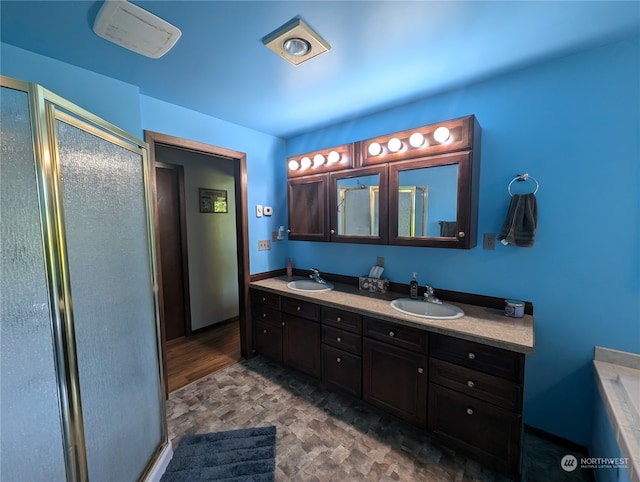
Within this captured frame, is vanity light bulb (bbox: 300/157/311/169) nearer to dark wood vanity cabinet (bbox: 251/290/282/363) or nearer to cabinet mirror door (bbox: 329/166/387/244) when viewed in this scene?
cabinet mirror door (bbox: 329/166/387/244)

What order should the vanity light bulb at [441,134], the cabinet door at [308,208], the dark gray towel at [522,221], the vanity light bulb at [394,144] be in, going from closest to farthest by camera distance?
the dark gray towel at [522,221]
the vanity light bulb at [441,134]
the vanity light bulb at [394,144]
the cabinet door at [308,208]

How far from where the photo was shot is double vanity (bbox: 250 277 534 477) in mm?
1348

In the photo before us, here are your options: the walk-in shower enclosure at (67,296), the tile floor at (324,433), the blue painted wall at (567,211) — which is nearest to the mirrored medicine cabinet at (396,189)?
the blue painted wall at (567,211)

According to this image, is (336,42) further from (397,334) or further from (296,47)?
(397,334)

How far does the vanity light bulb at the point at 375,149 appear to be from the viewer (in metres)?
1.96

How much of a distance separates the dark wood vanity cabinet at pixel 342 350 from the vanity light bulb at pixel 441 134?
1.33 m

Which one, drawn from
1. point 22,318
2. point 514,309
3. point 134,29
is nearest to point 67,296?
point 22,318

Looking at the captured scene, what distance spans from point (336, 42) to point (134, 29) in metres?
0.99

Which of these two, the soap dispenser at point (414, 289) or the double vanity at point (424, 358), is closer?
the double vanity at point (424, 358)

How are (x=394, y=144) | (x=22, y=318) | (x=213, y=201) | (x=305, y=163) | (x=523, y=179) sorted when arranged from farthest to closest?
1. (x=213, y=201)
2. (x=305, y=163)
3. (x=394, y=144)
4. (x=523, y=179)
5. (x=22, y=318)

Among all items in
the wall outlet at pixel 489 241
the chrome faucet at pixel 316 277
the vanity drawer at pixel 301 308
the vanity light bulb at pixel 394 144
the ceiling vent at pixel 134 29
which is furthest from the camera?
the chrome faucet at pixel 316 277

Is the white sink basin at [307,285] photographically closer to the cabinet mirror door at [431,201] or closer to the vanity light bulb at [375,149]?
the cabinet mirror door at [431,201]

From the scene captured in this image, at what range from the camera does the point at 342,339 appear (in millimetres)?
1979

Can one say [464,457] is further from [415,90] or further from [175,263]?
[175,263]
